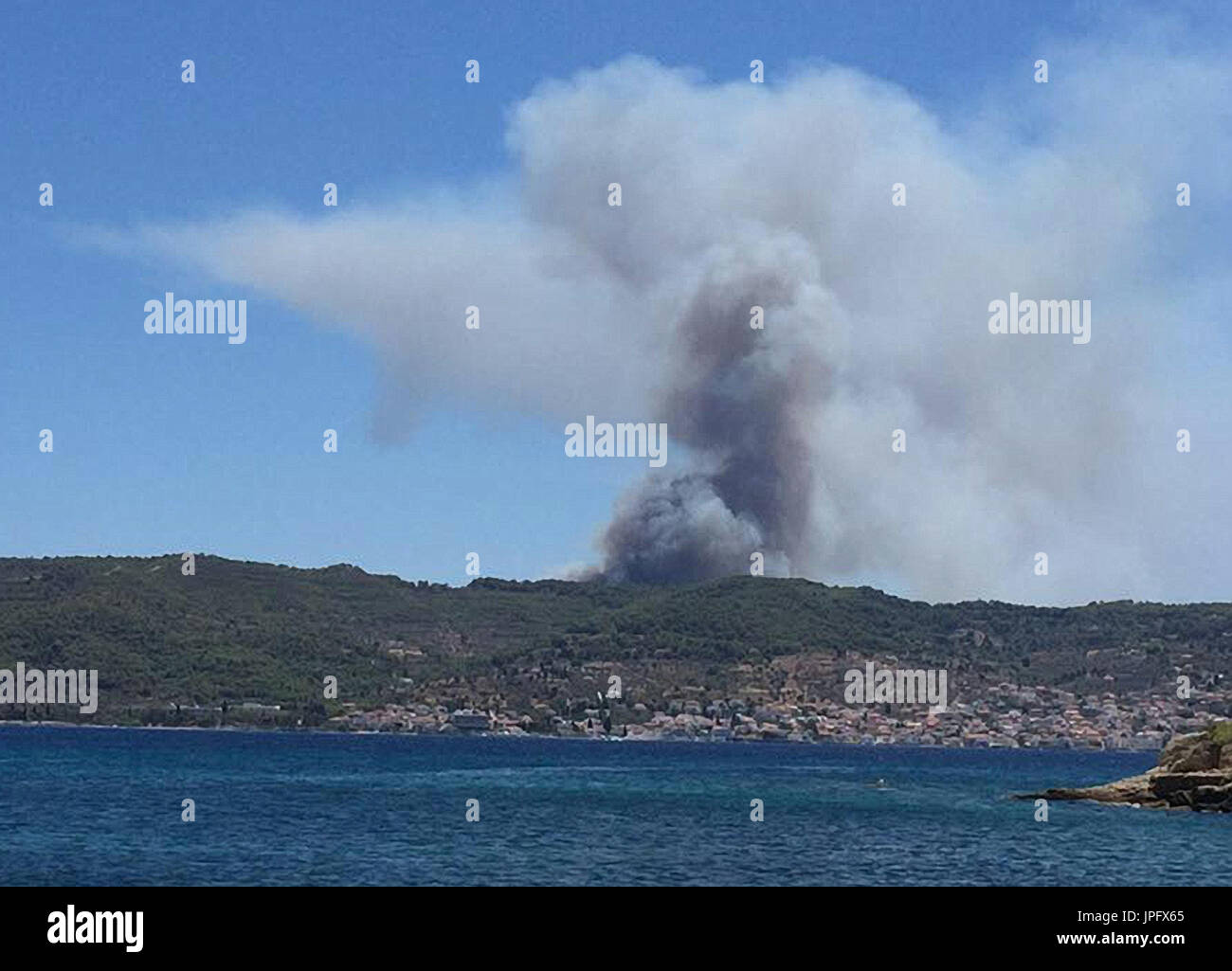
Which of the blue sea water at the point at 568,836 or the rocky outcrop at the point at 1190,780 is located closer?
the blue sea water at the point at 568,836

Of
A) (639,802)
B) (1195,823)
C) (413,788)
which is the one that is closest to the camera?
(1195,823)

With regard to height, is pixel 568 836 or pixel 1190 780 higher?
pixel 1190 780

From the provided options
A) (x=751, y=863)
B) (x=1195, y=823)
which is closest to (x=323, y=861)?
(x=751, y=863)

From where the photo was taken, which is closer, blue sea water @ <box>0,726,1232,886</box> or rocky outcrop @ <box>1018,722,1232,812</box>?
blue sea water @ <box>0,726,1232,886</box>
